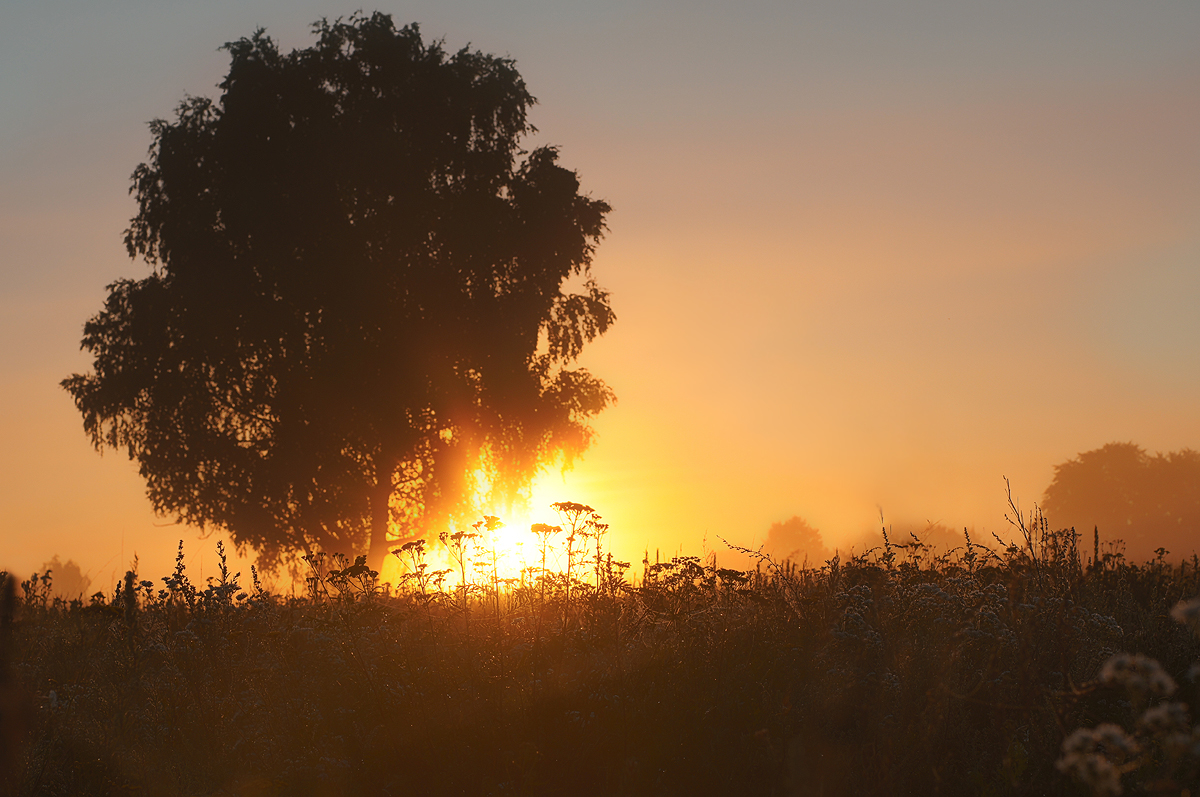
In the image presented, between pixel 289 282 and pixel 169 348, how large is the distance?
3.04 m

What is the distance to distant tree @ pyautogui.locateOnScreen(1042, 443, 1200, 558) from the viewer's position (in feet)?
280

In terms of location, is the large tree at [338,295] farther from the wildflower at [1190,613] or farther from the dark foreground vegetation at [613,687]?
the wildflower at [1190,613]

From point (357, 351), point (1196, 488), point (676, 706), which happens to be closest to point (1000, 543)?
point (676, 706)

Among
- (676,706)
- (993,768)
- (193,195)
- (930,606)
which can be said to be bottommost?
(993,768)

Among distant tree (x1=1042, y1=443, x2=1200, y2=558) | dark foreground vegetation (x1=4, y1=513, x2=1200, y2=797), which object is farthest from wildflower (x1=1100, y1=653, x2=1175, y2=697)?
distant tree (x1=1042, y1=443, x2=1200, y2=558)

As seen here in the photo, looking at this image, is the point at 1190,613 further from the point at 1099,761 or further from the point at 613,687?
the point at 613,687

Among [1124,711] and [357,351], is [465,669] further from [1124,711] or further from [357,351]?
[357,351]

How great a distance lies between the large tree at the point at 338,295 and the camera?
1756cm

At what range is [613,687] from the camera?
5.78 meters

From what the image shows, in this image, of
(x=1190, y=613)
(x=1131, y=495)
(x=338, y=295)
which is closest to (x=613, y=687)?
(x=1190, y=613)

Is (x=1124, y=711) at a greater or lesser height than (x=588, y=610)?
lesser

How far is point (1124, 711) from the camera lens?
18.6 feet

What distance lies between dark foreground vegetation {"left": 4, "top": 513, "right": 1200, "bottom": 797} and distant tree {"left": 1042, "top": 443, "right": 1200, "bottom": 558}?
8950 centimetres

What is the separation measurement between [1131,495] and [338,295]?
98.3 m
